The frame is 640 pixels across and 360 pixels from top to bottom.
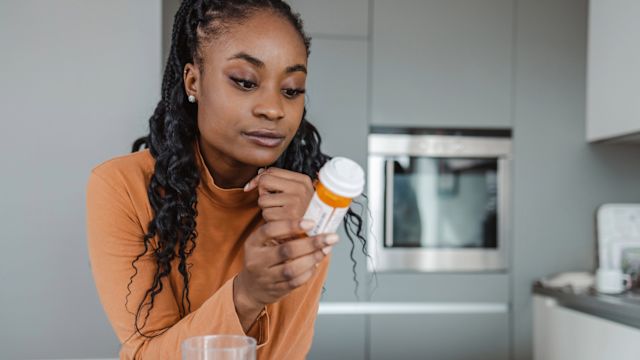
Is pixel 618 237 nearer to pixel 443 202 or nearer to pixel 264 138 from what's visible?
pixel 443 202

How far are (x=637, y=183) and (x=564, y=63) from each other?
57cm

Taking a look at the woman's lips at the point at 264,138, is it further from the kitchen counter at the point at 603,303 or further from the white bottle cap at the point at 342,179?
the kitchen counter at the point at 603,303

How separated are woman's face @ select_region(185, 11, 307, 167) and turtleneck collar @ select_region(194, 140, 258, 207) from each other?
126 millimetres

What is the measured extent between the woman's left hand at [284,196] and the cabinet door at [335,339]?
1.69 meters

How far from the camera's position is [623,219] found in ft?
8.02

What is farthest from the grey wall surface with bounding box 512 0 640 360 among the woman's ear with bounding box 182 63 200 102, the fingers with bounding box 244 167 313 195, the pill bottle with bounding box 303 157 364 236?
the pill bottle with bounding box 303 157 364 236

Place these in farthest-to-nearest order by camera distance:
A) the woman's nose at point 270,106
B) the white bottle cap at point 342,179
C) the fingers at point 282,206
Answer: the woman's nose at point 270,106 → the fingers at point 282,206 → the white bottle cap at point 342,179

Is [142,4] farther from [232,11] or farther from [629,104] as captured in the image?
[629,104]

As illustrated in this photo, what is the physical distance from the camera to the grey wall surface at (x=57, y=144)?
162 cm

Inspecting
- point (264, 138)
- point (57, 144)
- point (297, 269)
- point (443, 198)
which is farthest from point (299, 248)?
point (443, 198)

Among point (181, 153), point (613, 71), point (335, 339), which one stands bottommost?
point (335, 339)

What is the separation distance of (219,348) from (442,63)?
2011mm

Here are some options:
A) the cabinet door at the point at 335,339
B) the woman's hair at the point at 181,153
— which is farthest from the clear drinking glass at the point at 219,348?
the cabinet door at the point at 335,339

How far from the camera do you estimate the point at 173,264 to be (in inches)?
36.9
